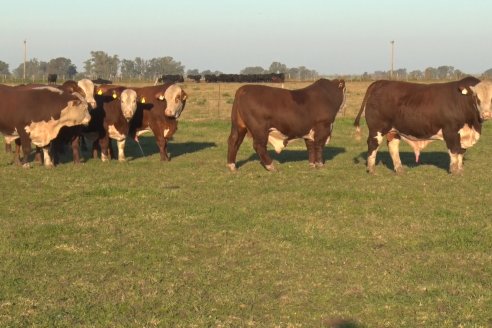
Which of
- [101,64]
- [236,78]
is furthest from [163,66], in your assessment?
[236,78]

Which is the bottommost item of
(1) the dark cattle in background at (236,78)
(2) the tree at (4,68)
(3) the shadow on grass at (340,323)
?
(3) the shadow on grass at (340,323)

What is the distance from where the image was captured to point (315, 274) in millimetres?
6344

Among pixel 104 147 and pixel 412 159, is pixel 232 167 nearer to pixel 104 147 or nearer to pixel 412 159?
pixel 104 147

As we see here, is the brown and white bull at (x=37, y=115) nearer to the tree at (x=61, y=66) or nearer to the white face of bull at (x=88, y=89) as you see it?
the white face of bull at (x=88, y=89)

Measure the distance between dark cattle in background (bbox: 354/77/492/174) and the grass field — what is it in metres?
0.66

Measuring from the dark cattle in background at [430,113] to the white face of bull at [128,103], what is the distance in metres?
5.26

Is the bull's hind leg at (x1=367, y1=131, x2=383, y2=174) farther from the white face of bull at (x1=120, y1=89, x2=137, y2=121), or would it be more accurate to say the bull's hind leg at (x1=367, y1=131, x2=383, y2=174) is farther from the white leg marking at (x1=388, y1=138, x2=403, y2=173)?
the white face of bull at (x1=120, y1=89, x2=137, y2=121)

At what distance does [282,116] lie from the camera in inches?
512

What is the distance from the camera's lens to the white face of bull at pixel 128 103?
14.5 metres

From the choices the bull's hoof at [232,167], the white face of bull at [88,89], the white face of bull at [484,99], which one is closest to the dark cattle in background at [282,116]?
the bull's hoof at [232,167]

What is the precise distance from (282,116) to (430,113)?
2.89 metres

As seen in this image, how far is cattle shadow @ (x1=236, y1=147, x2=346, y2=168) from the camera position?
50.0ft

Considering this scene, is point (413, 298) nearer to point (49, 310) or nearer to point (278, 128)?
point (49, 310)

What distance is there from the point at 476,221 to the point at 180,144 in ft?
38.9
